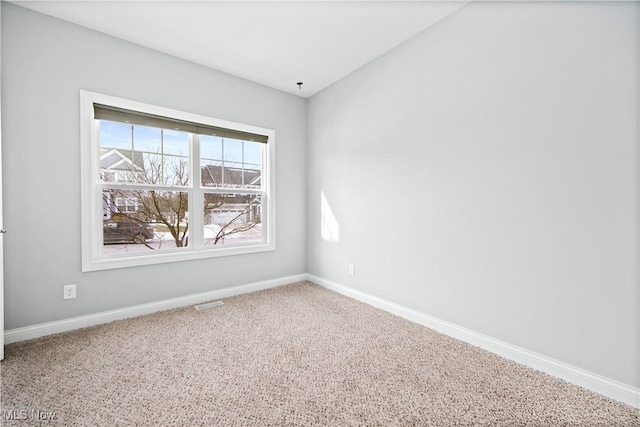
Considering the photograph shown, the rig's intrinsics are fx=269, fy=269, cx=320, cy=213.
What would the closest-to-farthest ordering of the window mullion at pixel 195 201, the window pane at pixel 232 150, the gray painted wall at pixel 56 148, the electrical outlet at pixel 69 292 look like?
the gray painted wall at pixel 56 148
the electrical outlet at pixel 69 292
the window mullion at pixel 195 201
the window pane at pixel 232 150

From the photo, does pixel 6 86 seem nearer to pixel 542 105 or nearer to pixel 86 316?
pixel 86 316

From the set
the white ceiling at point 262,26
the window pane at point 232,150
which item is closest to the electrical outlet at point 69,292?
the window pane at point 232,150

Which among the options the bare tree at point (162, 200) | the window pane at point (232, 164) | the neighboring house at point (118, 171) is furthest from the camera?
the window pane at point (232, 164)

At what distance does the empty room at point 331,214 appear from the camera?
4.87 ft

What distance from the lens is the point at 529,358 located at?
179 cm

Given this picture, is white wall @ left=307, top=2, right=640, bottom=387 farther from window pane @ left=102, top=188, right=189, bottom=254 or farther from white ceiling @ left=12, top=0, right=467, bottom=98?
window pane @ left=102, top=188, right=189, bottom=254

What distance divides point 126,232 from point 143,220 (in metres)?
0.18

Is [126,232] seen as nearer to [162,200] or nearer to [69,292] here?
[162,200]

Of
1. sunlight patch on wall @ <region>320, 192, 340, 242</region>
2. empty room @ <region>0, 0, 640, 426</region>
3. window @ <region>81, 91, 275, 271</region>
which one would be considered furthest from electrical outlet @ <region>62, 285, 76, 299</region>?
sunlight patch on wall @ <region>320, 192, 340, 242</region>

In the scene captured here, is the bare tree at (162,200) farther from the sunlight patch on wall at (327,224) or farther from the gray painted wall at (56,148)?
the sunlight patch on wall at (327,224)

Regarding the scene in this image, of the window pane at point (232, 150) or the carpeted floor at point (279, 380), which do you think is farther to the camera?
the window pane at point (232, 150)

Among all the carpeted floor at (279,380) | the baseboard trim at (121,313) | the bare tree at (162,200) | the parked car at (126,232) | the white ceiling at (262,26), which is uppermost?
the white ceiling at (262,26)

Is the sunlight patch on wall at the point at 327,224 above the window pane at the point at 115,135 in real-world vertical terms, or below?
below

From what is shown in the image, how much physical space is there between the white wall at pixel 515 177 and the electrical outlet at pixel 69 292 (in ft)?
8.87
